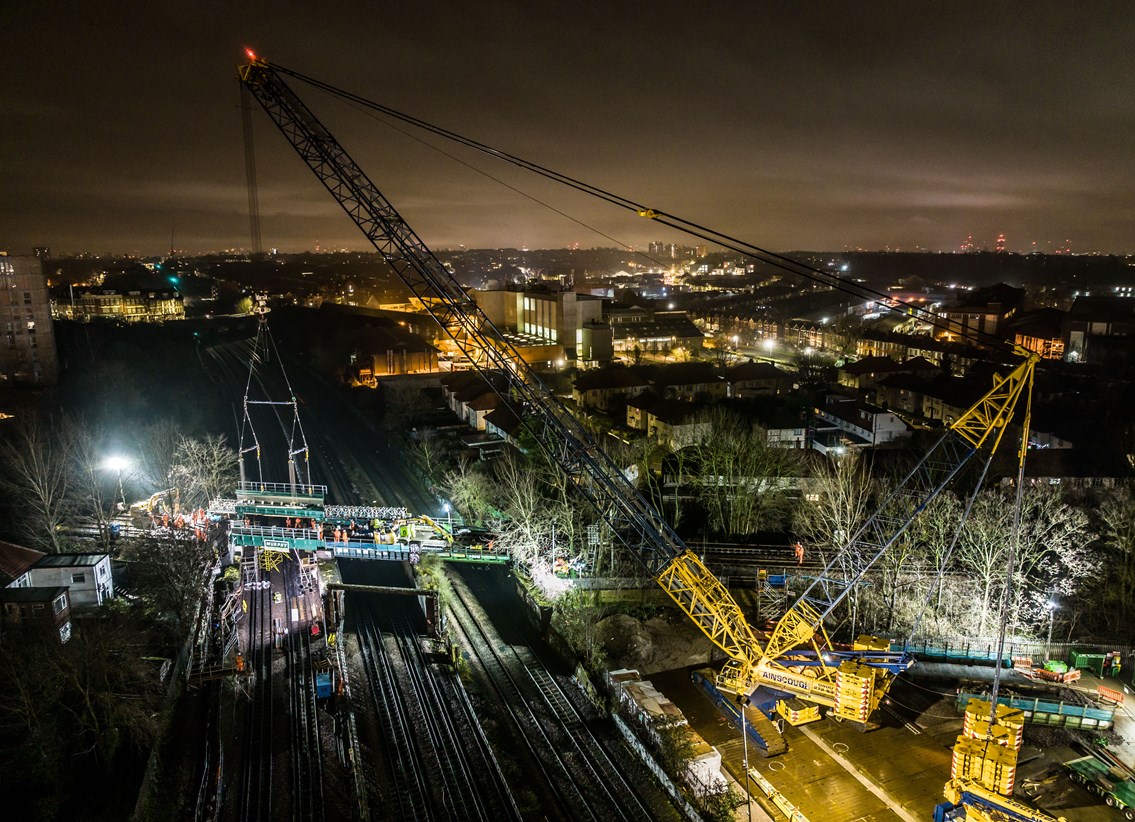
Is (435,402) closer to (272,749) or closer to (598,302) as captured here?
(598,302)

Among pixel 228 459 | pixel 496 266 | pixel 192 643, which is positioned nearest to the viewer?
pixel 192 643

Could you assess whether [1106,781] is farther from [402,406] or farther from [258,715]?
[402,406]


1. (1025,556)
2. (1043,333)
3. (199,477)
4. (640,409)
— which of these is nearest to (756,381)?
(640,409)

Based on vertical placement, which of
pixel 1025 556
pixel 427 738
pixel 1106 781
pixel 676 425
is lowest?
pixel 427 738

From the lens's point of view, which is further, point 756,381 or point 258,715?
point 756,381

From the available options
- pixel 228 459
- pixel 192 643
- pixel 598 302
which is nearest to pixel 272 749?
pixel 192 643

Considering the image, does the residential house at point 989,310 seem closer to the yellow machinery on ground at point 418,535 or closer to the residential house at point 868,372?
the residential house at point 868,372
